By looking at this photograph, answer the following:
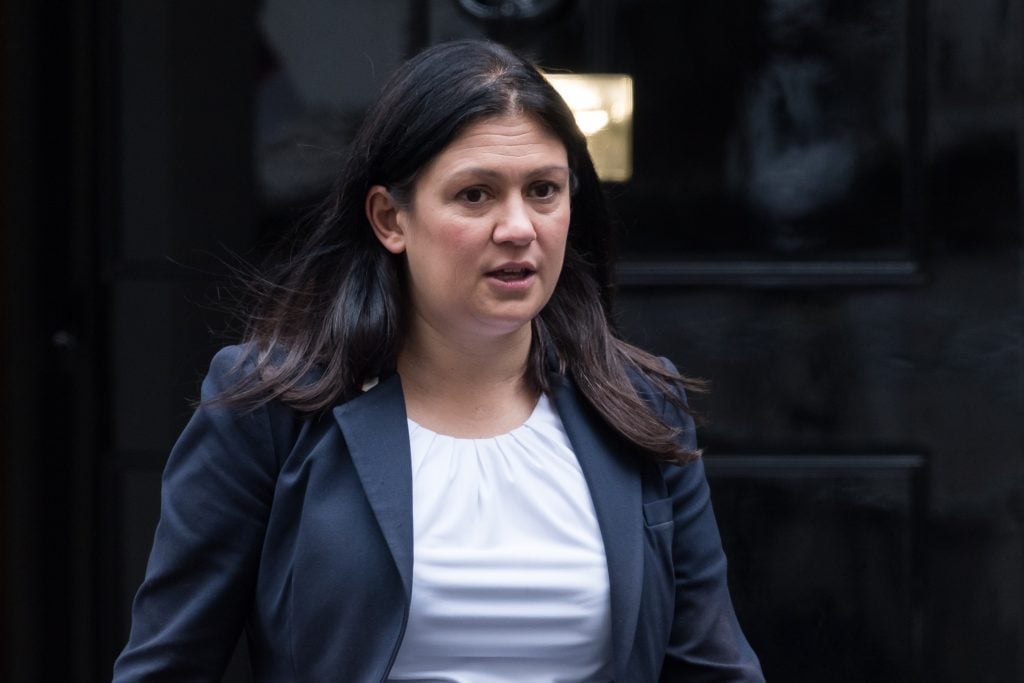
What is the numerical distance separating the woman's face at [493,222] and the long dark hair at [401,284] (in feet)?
0.10

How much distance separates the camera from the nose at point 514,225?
7.29 ft

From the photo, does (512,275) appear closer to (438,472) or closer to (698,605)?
(438,472)

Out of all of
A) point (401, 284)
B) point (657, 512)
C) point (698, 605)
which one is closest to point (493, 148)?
point (401, 284)

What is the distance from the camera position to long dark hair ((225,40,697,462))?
2271 millimetres

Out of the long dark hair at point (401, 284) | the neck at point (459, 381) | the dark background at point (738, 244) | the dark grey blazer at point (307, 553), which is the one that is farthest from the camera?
the dark background at point (738, 244)

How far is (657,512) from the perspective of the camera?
2344 millimetres

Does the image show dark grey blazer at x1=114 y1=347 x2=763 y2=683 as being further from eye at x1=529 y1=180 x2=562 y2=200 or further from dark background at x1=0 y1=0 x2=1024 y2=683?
dark background at x1=0 y1=0 x2=1024 y2=683

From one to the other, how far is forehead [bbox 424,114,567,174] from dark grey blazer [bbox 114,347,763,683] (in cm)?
34

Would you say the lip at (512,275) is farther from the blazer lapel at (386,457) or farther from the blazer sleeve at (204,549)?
the blazer sleeve at (204,549)

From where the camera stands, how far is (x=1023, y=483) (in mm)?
3686

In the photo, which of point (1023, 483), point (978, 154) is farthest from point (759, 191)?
point (1023, 483)

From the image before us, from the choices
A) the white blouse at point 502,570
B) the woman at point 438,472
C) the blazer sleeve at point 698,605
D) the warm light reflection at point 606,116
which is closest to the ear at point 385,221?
the woman at point 438,472

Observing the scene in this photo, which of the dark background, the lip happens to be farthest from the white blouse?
the dark background

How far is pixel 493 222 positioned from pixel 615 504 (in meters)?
0.42
